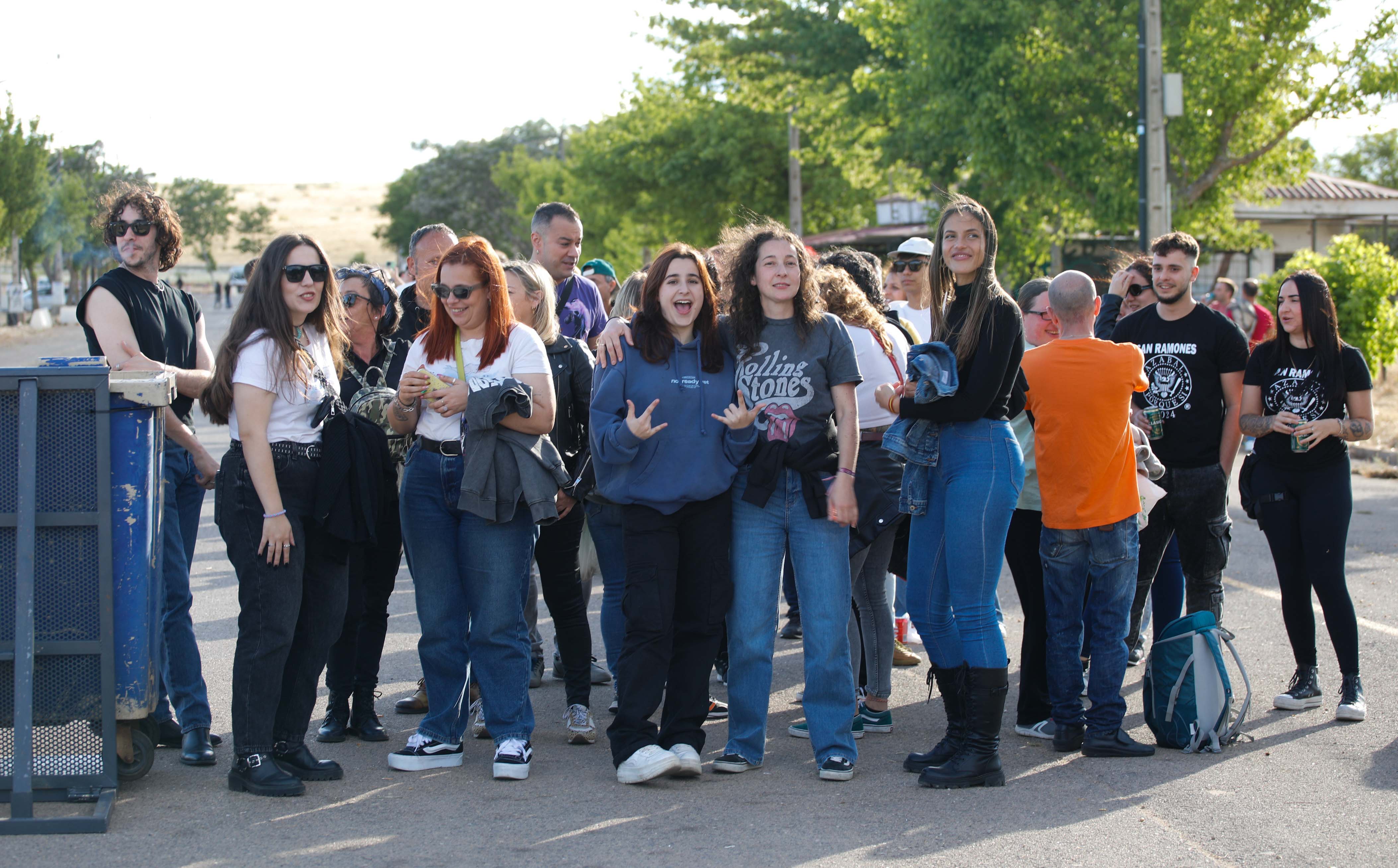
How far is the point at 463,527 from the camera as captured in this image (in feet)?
15.5

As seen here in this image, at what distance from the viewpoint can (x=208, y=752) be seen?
189 inches

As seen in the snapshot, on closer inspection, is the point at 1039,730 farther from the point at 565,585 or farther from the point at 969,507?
the point at 565,585

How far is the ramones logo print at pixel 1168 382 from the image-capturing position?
5.64 metres

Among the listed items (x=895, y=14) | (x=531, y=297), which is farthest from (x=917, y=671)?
(x=895, y=14)

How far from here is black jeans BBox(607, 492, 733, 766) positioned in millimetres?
4633

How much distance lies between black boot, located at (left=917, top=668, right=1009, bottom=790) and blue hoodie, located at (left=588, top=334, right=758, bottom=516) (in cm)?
116

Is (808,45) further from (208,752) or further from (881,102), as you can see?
(208,752)

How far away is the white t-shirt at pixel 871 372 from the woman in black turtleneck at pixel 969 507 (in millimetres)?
374

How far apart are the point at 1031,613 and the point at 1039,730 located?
0.50 meters

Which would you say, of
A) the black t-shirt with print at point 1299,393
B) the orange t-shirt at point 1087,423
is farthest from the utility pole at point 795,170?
the orange t-shirt at point 1087,423

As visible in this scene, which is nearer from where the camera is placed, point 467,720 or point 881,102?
point 467,720

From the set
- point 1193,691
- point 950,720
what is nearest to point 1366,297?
point 1193,691

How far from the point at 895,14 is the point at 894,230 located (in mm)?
9702

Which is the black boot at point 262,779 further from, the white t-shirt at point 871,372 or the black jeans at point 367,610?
the white t-shirt at point 871,372
